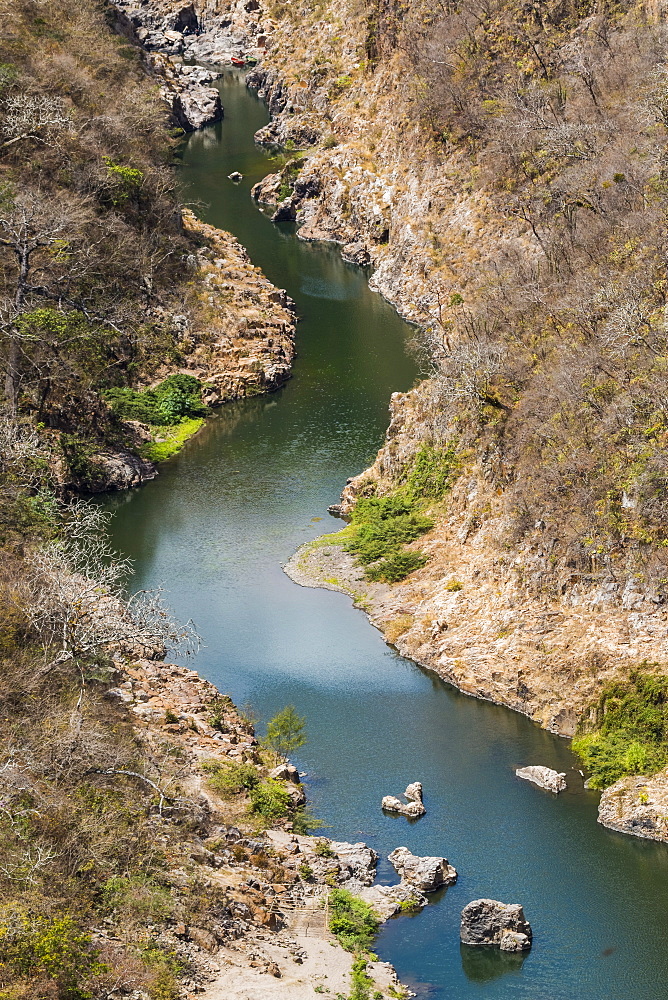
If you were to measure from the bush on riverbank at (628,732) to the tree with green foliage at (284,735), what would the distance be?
9266 mm

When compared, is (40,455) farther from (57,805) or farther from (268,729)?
(57,805)

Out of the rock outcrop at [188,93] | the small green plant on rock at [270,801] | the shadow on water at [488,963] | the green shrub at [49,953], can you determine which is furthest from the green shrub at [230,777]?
the rock outcrop at [188,93]

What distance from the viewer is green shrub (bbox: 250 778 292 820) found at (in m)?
44.2

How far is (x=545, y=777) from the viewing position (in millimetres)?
47188

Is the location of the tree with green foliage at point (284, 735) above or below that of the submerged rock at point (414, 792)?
above

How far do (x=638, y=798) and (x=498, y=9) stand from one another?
217 ft

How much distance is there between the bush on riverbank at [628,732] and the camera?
1849 inches

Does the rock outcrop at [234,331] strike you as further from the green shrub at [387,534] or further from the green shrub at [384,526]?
the green shrub at [384,526]

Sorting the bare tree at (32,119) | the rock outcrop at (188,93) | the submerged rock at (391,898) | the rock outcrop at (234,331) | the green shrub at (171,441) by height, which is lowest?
the submerged rock at (391,898)

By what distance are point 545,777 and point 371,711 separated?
7.25 m

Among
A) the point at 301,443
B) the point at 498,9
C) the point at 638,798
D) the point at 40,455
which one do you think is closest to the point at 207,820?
the point at 638,798

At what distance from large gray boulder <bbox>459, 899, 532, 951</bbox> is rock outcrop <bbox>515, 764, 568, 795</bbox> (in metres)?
6.94

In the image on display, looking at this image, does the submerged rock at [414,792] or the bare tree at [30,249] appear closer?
the submerged rock at [414,792]

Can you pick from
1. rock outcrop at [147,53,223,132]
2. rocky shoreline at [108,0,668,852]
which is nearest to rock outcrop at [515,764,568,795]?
rocky shoreline at [108,0,668,852]
